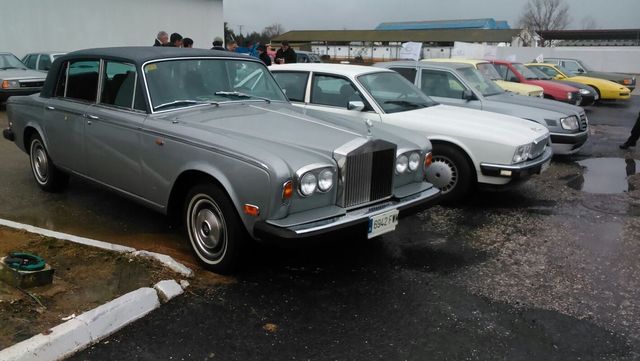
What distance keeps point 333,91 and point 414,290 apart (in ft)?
11.4

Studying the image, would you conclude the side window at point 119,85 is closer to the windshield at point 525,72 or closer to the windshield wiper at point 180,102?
the windshield wiper at point 180,102

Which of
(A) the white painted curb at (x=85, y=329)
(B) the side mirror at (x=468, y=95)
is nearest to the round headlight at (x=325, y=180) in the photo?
(A) the white painted curb at (x=85, y=329)

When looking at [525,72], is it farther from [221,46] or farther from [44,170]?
[44,170]

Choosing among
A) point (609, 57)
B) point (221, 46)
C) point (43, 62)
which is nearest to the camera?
point (221, 46)

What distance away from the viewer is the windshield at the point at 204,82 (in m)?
4.70

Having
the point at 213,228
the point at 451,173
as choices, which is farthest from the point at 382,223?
the point at 451,173

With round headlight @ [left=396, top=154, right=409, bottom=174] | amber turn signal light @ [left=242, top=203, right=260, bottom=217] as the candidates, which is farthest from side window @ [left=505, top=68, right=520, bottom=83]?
amber turn signal light @ [left=242, top=203, right=260, bottom=217]

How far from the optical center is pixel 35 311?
3271 mm

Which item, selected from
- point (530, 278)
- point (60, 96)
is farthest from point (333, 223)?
point (60, 96)

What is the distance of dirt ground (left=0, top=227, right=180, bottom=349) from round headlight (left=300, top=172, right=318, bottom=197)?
4.03 ft

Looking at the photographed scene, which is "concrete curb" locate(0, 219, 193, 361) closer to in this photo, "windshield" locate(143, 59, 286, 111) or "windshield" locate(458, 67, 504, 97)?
"windshield" locate(143, 59, 286, 111)

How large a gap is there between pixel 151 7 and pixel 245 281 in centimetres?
2183

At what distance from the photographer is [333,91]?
6.79 m

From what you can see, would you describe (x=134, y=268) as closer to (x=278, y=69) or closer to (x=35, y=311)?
(x=35, y=311)
